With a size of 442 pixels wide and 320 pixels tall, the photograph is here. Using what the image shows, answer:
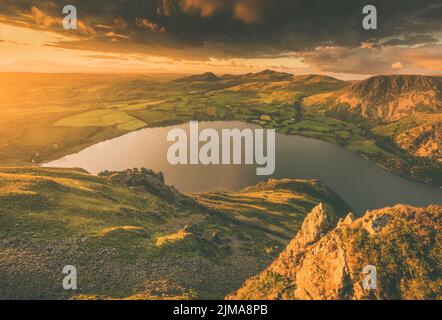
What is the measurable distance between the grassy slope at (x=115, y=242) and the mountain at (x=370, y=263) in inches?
636

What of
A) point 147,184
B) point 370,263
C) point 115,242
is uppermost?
point 147,184

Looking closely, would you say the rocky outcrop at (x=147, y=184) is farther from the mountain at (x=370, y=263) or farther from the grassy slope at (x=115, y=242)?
the mountain at (x=370, y=263)

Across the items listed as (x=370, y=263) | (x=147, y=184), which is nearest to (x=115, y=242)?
(x=147, y=184)

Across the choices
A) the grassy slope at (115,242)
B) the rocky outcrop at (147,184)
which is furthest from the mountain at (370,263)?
the rocky outcrop at (147,184)

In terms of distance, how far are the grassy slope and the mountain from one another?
16145 mm

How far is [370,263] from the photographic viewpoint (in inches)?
2148

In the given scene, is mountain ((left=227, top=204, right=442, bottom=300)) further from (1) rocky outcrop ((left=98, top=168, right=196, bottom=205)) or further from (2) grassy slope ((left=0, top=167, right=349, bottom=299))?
(1) rocky outcrop ((left=98, top=168, right=196, bottom=205))

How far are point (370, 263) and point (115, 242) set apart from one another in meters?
54.0

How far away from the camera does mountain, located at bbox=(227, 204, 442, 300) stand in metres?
52.2

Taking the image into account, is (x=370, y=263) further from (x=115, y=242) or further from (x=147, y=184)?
(x=147, y=184)

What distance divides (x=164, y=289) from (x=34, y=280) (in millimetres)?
23938
